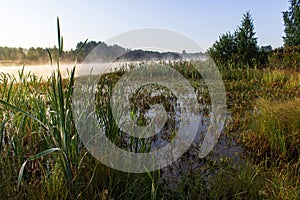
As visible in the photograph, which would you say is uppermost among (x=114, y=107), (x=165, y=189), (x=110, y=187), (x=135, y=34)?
(x=135, y=34)

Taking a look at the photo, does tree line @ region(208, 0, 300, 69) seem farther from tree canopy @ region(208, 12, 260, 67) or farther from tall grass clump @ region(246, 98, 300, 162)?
tall grass clump @ region(246, 98, 300, 162)

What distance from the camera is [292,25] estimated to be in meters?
22.2

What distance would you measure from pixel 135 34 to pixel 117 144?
81 cm

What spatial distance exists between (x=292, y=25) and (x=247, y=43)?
15803mm

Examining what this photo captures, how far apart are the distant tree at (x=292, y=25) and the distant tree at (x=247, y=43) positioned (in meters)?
10.6

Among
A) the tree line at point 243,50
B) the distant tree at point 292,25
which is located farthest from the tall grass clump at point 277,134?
the distant tree at point 292,25

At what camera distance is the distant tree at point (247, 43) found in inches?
384

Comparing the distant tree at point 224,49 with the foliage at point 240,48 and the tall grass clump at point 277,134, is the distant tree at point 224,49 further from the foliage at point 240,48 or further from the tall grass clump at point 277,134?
the tall grass clump at point 277,134

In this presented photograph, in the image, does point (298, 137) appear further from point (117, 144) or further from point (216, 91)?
point (216, 91)

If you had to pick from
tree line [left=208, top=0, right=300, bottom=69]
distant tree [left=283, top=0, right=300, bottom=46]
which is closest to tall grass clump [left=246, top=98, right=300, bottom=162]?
tree line [left=208, top=0, right=300, bottom=69]

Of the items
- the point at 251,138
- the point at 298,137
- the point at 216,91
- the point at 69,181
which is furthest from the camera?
the point at 216,91

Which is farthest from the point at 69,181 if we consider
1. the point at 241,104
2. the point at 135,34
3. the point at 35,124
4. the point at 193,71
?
the point at 193,71

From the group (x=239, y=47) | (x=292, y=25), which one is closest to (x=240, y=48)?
(x=239, y=47)

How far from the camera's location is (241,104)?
4.15m
